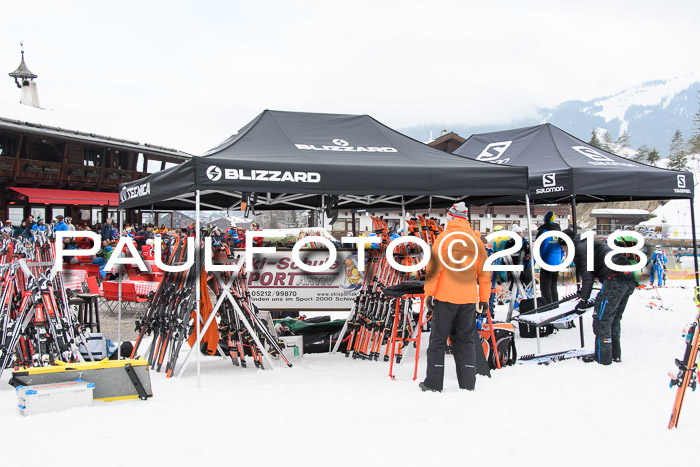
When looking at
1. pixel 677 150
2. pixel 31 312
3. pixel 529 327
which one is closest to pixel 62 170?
pixel 31 312

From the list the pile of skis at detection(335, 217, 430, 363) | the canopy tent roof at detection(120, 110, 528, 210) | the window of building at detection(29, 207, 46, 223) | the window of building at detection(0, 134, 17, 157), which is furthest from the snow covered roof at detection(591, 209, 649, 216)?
the pile of skis at detection(335, 217, 430, 363)

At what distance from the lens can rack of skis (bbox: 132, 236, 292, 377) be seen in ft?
19.7

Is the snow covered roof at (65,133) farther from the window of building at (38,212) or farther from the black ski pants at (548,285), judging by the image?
the black ski pants at (548,285)

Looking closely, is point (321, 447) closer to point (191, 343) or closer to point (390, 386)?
point (390, 386)

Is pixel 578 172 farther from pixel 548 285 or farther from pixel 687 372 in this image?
pixel 687 372

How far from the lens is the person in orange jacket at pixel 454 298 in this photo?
5.09m

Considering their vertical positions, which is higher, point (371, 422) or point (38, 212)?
point (38, 212)

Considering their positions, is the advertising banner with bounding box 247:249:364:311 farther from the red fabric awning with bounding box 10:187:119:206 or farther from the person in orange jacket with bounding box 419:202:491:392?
the red fabric awning with bounding box 10:187:119:206

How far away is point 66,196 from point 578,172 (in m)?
25.4

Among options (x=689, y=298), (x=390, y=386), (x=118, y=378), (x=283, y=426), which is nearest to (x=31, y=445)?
(x=118, y=378)

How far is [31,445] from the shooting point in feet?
12.3

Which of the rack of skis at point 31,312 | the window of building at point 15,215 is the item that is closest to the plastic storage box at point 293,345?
the rack of skis at point 31,312

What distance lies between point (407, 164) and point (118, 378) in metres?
3.68

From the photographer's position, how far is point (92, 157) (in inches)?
1179
